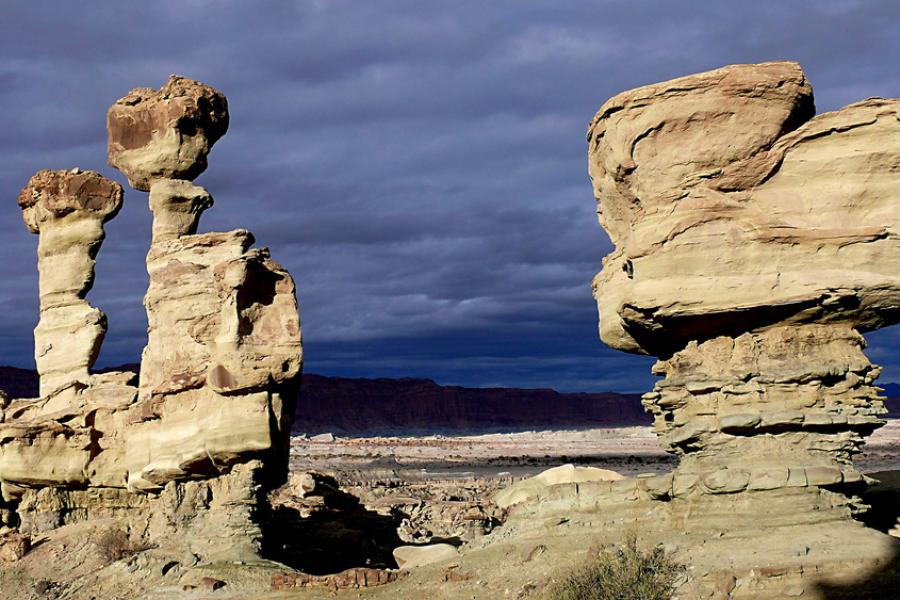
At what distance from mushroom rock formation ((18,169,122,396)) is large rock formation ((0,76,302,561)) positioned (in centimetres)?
3

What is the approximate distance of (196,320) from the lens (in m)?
20.0

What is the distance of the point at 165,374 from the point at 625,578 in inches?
418

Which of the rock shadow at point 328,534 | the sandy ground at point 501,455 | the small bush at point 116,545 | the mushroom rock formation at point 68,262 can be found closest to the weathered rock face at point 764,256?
the rock shadow at point 328,534

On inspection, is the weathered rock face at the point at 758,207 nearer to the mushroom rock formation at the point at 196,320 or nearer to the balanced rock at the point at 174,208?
the mushroom rock formation at the point at 196,320

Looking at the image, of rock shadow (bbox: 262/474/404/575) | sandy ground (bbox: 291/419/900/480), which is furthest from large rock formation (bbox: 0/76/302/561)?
sandy ground (bbox: 291/419/900/480)

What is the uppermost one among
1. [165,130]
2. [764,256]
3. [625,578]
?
[165,130]

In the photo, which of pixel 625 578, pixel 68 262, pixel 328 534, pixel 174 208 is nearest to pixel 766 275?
pixel 625 578

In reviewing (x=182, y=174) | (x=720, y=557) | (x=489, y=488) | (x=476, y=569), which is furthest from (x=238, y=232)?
(x=489, y=488)

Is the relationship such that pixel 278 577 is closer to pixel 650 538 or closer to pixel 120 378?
pixel 650 538

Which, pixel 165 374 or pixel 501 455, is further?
pixel 501 455

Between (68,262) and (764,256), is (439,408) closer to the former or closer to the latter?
(68,262)

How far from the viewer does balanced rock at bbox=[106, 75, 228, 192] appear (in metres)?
21.6

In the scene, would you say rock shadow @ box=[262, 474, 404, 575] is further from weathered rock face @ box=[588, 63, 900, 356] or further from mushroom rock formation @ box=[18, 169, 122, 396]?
weathered rock face @ box=[588, 63, 900, 356]

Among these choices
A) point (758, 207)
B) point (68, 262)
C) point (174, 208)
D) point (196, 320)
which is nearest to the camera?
point (758, 207)
